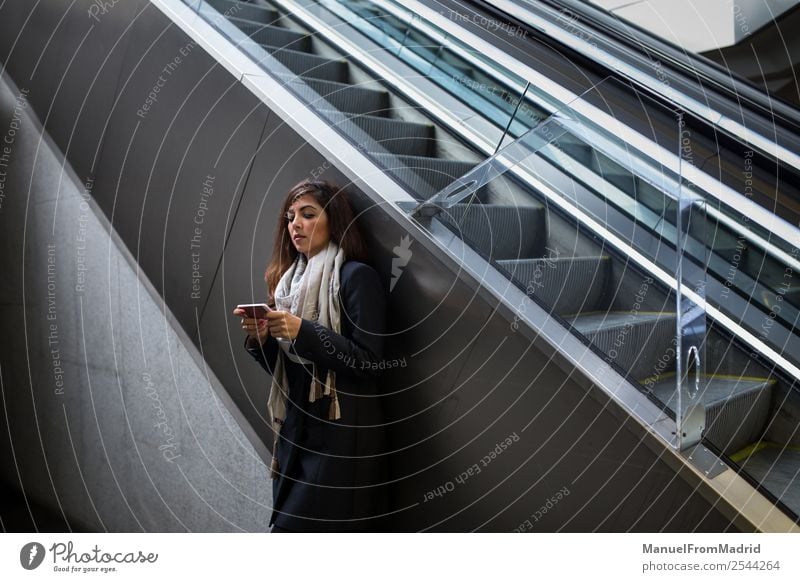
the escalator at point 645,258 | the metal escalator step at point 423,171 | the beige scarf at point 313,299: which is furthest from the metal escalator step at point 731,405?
the beige scarf at point 313,299

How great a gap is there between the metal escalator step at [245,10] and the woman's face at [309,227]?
3.25 ft

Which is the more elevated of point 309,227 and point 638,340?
point 309,227

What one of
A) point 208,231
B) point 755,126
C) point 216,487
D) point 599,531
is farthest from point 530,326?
point 216,487

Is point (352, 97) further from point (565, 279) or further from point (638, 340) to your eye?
point (638, 340)

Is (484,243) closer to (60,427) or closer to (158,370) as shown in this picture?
(158,370)

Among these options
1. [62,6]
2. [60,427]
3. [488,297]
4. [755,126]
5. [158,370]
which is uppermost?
[62,6]

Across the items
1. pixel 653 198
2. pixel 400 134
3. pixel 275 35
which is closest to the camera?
pixel 653 198

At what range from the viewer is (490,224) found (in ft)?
4.63

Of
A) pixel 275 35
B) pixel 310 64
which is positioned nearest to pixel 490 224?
pixel 310 64

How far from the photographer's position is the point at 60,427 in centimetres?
263

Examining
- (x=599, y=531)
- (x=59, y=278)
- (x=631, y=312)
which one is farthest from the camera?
(x=59, y=278)

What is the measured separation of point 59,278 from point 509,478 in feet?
5.84

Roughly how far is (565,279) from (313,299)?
52 cm

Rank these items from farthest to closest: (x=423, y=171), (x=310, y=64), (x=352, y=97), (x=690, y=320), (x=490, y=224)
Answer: (x=310, y=64) → (x=352, y=97) → (x=423, y=171) → (x=490, y=224) → (x=690, y=320)
